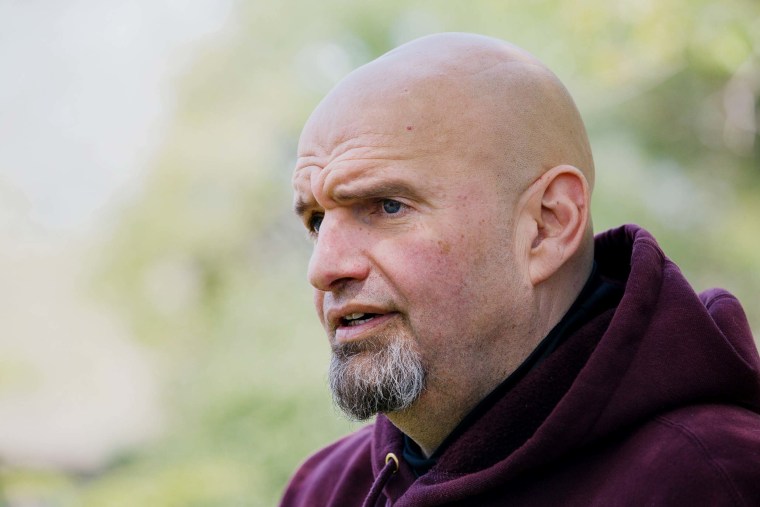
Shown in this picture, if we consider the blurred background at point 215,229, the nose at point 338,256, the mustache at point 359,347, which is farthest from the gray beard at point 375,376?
the blurred background at point 215,229

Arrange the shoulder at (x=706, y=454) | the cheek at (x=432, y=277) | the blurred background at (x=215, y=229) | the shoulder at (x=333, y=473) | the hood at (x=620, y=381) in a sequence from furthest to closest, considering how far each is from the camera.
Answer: the blurred background at (x=215, y=229), the shoulder at (x=333, y=473), the cheek at (x=432, y=277), the hood at (x=620, y=381), the shoulder at (x=706, y=454)

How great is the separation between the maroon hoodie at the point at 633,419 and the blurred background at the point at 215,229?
13.4 ft

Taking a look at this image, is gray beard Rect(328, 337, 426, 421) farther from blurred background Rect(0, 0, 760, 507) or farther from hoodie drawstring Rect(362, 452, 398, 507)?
blurred background Rect(0, 0, 760, 507)

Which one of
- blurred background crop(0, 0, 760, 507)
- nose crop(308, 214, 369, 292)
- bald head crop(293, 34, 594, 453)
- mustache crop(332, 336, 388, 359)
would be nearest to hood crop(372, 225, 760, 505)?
bald head crop(293, 34, 594, 453)

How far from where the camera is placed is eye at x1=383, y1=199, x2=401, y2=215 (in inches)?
73.0

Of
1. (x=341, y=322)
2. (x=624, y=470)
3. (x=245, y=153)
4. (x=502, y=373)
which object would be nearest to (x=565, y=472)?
(x=624, y=470)

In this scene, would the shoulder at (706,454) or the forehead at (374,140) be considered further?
the forehead at (374,140)

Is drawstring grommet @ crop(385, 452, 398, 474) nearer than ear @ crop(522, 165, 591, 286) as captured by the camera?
No

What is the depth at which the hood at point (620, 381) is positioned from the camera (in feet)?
5.26

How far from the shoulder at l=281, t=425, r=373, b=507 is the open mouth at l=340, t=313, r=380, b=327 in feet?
1.79

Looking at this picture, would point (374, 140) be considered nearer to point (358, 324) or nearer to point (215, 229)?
point (358, 324)

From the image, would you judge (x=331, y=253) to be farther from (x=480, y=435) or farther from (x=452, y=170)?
(x=480, y=435)

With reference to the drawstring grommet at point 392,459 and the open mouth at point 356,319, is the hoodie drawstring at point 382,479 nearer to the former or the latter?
the drawstring grommet at point 392,459

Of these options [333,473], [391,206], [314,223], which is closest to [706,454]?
[391,206]
